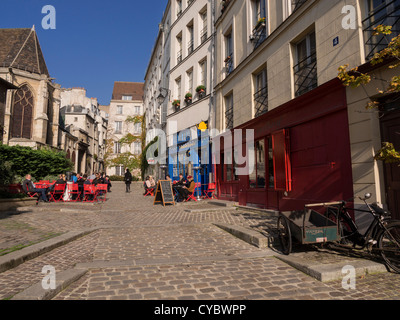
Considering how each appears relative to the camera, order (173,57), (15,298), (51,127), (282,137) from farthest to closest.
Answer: (51,127) < (173,57) < (282,137) < (15,298)

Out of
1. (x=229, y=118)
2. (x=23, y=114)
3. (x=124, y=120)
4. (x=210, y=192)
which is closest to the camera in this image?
(x=229, y=118)

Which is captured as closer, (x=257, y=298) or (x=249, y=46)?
(x=257, y=298)

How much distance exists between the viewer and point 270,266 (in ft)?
13.7

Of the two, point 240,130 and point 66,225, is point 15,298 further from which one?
point 240,130

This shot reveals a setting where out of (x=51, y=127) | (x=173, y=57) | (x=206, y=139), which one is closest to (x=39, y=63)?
(x=51, y=127)

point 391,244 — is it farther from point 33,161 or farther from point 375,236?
point 33,161

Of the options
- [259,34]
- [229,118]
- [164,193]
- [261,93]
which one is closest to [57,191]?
[164,193]

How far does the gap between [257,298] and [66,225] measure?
622 centimetres

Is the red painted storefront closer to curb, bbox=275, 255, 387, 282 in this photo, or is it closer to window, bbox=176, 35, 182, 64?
curb, bbox=275, 255, 387, 282

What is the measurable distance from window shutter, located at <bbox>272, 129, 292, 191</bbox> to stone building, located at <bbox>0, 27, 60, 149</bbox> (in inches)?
1092

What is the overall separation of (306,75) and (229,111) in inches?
218

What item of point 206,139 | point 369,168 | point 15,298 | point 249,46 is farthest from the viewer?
point 206,139

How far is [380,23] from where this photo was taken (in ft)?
17.8

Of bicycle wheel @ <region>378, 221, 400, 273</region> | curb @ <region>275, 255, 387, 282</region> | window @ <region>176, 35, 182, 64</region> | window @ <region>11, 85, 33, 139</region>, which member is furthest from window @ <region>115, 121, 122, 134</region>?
bicycle wheel @ <region>378, 221, 400, 273</region>
